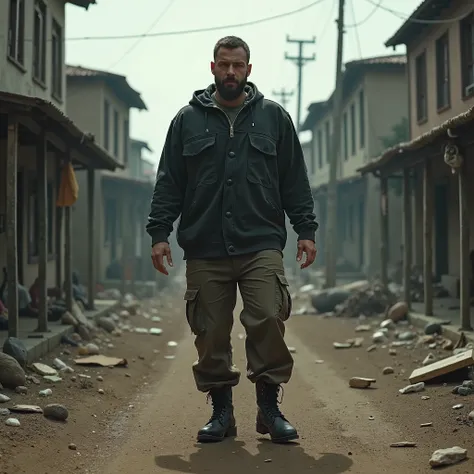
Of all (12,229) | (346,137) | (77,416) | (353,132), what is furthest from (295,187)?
(346,137)

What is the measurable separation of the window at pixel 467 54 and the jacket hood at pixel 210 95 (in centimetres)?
1068

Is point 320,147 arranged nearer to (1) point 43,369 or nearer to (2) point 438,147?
(2) point 438,147

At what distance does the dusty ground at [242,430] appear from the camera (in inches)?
177

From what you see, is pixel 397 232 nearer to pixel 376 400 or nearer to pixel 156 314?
pixel 156 314

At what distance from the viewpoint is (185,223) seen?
4.95m

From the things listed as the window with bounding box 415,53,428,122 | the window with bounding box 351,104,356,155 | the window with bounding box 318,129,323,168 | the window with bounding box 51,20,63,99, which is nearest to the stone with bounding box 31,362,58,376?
the window with bounding box 51,20,63,99

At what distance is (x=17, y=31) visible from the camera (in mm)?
13227

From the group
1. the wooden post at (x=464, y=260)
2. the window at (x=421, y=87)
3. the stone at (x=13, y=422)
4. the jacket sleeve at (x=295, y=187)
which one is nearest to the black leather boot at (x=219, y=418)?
the jacket sleeve at (x=295, y=187)

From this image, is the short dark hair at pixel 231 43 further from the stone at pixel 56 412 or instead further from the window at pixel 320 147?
the window at pixel 320 147

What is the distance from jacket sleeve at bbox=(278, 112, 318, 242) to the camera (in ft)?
16.4

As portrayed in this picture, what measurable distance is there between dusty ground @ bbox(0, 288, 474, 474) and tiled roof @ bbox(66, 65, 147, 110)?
15.7m

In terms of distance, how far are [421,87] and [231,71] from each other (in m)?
14.8

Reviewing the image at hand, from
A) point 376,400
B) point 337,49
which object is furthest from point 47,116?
point 337,49

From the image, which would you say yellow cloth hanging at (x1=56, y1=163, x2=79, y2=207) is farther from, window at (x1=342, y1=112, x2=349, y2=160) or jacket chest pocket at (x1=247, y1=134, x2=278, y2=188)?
window at (x1=342, y1=112, x2=349, y2=160)
